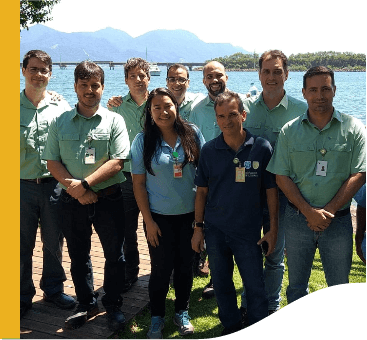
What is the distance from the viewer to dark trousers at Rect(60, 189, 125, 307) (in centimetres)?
290

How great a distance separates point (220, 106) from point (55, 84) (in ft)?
4.58

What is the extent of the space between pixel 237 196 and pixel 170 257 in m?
0.64

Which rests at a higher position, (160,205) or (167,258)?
(160,205)

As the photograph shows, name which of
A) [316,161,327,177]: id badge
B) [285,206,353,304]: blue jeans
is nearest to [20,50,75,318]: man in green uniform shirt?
[285,206,353,304]: blue jeans

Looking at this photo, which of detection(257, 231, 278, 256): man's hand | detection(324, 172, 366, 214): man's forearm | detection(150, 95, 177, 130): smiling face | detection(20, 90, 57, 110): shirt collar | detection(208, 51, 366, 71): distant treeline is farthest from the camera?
detection(20, 90, 57, 110): shirt collar

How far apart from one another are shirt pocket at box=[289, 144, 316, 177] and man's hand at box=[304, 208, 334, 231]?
211 mm

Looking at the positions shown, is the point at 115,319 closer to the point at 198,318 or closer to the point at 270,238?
the point at 198,318

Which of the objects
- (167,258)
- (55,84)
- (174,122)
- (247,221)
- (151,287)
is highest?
(55,84)

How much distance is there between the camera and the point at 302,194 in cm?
241

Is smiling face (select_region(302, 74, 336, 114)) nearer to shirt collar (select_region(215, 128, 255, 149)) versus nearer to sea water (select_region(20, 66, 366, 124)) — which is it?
sea water (select_region(20, 66, 366, 124))

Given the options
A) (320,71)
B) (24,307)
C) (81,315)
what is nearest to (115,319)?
(81,315)

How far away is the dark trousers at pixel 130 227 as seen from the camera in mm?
3479

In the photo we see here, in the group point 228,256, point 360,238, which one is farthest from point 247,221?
point 360,238

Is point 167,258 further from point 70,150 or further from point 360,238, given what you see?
point 360,238
